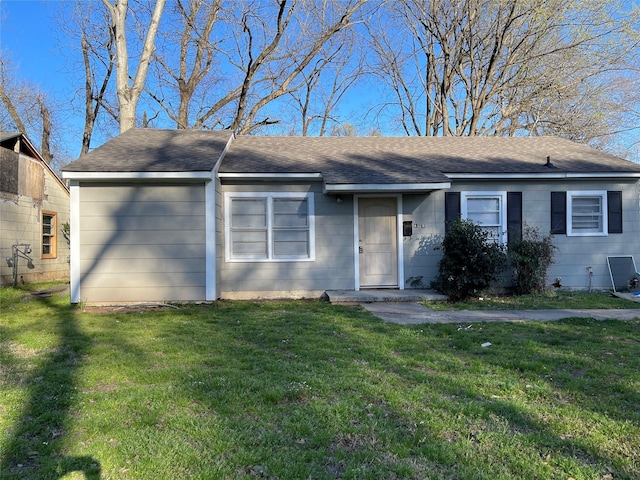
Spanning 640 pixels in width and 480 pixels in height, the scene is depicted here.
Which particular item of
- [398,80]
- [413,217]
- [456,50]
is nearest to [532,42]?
[456,50]

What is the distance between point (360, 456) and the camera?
250cm

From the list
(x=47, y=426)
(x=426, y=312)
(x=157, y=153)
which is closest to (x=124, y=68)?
(x=157, y=153)

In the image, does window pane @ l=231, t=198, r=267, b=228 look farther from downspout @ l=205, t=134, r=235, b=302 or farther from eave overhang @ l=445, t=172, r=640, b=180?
eave overhang @ l=445, t=172, r=640, b=180

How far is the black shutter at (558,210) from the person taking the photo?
9.65m

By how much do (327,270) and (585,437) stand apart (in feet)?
21.7

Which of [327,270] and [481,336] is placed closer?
[481,336]

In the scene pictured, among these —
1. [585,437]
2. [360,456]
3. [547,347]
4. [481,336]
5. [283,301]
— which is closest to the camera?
[360,456]

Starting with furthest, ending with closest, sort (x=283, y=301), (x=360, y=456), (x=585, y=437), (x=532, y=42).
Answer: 1. (x=532, y=42)
2. (x=283, y=301)
3. (x=585, y=437)
4. (x=360, y=456)

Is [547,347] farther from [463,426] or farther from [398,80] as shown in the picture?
[398,80]

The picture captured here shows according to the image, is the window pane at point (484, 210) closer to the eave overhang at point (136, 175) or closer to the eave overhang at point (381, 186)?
the eave overhang at point (381, 186)

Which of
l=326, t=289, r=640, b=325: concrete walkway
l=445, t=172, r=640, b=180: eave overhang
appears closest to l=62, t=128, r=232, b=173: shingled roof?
l=326, t=289, r=640, b=325: concrete walkway

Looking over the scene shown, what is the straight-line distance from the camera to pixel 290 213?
30.0 ft

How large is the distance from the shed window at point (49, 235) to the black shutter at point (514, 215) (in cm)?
1365

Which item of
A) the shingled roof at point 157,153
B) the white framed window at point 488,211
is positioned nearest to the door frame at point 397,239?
the white framed window at point 488,211
